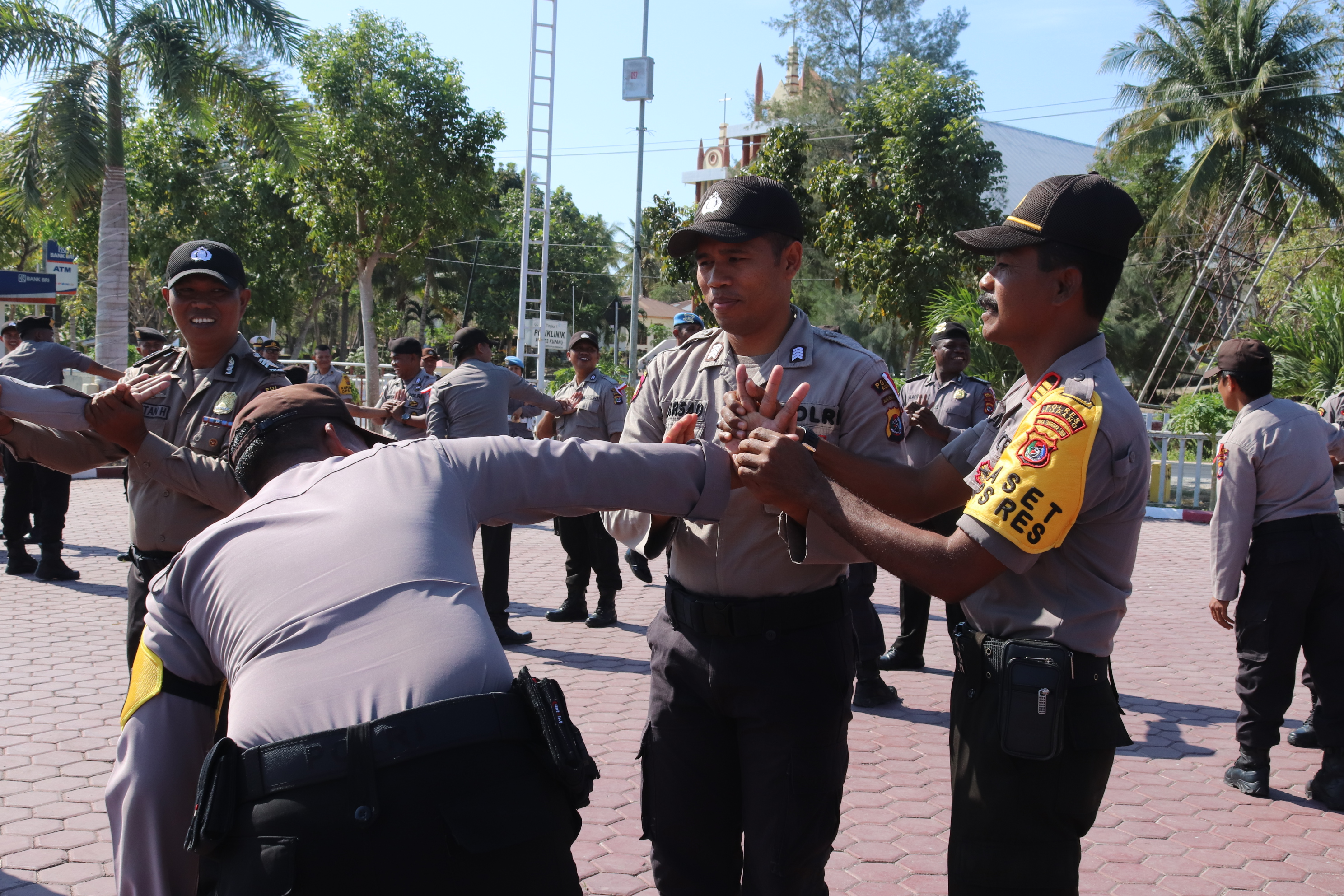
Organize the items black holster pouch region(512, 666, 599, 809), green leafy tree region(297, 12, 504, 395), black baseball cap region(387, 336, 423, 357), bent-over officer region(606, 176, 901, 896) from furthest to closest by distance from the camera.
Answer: green leafy tree region(297, 12, 504, 395) < black baseball cap region(387, 336, 423, 357) < bent-over officer region(606, 176, 901, 896) < black holster pouch region(512, 666, 599, 809)

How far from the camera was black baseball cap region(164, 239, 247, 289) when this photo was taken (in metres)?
3.83

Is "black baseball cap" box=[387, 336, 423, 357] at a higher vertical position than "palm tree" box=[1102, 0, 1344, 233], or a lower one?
lower

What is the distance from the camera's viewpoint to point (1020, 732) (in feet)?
7.37

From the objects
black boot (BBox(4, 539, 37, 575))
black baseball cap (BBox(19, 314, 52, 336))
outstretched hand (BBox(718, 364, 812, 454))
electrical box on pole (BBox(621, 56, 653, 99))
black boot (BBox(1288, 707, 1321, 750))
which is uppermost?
electrical box on pole (BBox(621, 56, 653, 99))

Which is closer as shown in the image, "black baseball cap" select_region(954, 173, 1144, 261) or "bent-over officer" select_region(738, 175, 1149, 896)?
"bent-over officer" select_region(738, 175, 1149, 896)

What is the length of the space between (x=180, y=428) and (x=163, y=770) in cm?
237

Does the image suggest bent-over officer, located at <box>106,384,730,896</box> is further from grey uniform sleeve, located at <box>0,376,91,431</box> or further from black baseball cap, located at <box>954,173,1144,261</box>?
grey uniform sleeve, located at <box>0,376,91,431</box>

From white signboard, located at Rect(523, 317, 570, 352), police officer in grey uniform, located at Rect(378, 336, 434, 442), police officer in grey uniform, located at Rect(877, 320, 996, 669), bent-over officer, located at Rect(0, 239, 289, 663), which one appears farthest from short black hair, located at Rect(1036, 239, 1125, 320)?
white signboard, located at Rect(523, 317, 570, 352)

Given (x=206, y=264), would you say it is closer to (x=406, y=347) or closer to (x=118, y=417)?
(x=118, y=417)

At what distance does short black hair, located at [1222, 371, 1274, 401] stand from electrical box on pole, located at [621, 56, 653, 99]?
2348 cm

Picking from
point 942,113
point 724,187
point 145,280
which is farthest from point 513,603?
point 145,280

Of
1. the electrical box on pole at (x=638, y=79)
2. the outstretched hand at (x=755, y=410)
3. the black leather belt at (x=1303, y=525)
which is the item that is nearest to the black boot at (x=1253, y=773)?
the black leather belt at (x=1303, y=525)

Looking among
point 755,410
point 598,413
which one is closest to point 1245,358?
point 755,410

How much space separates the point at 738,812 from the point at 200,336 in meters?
2.74
